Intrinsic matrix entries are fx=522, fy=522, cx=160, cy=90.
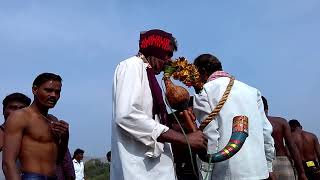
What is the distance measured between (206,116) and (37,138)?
1.43m

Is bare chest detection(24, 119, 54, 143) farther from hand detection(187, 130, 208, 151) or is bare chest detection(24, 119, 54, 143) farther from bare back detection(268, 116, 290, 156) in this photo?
bare back detection(268, 116, 290, 156)

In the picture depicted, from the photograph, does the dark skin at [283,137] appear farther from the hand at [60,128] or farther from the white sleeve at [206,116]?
the hand at [60,128]

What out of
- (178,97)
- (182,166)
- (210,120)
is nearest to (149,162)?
(178,97)

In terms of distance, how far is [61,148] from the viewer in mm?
4574

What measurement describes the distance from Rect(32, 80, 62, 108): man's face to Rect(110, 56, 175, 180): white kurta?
1168mm

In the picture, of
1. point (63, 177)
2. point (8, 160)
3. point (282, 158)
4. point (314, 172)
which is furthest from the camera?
point (314, 172)

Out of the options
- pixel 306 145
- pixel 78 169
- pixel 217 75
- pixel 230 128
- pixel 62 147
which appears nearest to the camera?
pixel 230 128

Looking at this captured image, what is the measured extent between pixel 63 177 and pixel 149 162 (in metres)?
1.80

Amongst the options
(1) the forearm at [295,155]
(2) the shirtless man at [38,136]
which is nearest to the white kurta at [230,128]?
(2) the shirtless man at [38,136]

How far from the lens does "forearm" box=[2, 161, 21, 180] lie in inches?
158

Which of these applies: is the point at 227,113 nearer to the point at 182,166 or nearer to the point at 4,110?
the point at 182,166

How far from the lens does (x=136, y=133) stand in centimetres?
316

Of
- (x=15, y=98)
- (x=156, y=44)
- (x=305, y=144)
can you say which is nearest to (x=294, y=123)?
(x=305, y=144)

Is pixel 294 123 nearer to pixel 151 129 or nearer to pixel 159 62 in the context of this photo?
pixel 159 62
